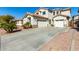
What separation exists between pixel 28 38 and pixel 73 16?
1168 millimetres

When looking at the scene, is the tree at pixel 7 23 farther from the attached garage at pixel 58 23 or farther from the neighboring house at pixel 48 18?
the attached garage at pixel 58 23

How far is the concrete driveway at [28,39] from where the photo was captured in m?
3.10

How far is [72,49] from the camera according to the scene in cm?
301

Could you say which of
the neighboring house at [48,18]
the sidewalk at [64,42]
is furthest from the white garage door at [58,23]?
the sidewalk at [64,42]

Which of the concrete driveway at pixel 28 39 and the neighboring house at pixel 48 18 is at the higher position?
the neighboring house at pixel 48 18

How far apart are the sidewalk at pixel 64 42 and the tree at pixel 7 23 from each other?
87cm

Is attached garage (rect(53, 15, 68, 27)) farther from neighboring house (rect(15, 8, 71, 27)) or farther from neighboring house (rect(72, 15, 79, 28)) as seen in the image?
neighboring house (rect(72, 15, 79, 28))

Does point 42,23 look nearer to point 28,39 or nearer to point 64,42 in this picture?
point 28,39

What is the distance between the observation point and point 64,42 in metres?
3.21

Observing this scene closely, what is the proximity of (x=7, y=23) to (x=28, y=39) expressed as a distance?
1.98ft

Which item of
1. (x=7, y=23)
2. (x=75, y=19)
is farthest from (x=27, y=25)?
(x=75, y=19)
